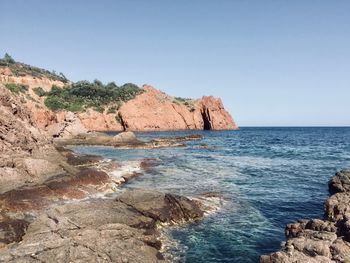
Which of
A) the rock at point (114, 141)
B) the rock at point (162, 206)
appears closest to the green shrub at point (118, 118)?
the rock at point (114, 141)

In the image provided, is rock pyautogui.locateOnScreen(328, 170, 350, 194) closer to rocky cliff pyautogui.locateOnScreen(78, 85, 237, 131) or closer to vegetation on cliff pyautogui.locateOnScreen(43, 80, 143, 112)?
rocky cliff pyautogui.locateOnScreen(78, 85, 237, 131)

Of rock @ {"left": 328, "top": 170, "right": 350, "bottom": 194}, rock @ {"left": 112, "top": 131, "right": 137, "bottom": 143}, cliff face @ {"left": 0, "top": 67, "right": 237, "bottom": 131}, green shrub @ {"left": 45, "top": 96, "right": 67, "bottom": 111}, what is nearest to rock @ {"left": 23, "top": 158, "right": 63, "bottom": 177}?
rock @ {"left": 328, "top": 170, "right": 350, "bottom": 194}

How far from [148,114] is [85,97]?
78.2 ft

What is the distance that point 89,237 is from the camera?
1374cm

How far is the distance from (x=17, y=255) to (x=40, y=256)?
0.86 m

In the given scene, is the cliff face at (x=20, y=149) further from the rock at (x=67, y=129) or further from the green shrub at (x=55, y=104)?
the green shrub at (x=55, y=104)

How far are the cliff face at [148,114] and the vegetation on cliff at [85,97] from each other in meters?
3.07

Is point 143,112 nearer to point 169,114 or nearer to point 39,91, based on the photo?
point 169,114

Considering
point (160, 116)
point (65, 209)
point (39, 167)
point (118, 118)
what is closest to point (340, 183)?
point (65, 209)

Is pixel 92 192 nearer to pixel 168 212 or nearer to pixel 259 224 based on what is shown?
pixel 168 212

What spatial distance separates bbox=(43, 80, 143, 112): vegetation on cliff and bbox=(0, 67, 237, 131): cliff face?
307cm

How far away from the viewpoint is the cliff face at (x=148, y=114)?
360ft

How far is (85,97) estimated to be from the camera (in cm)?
12231

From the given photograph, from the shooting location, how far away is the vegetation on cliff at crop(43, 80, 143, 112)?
11000 cm
